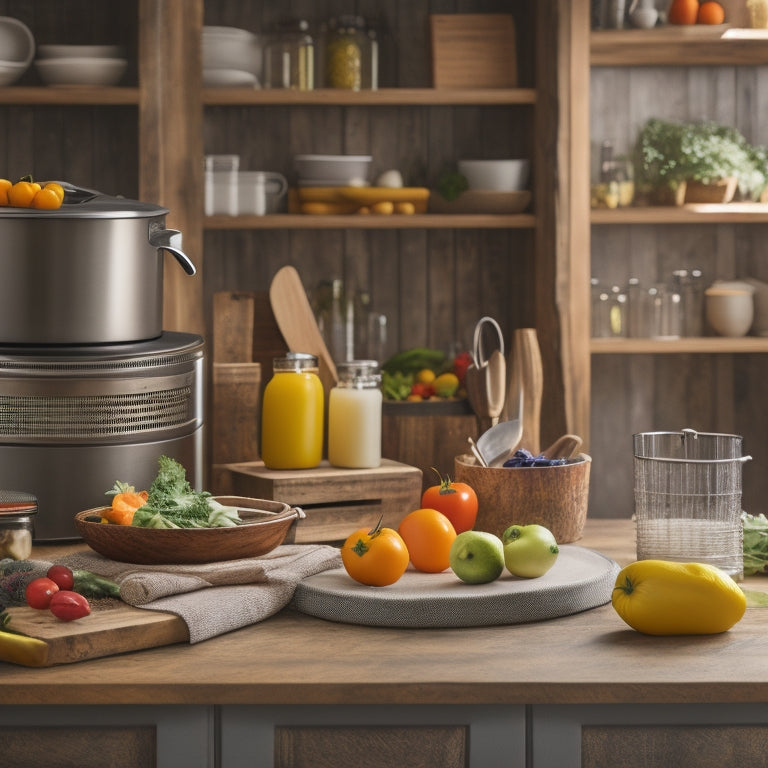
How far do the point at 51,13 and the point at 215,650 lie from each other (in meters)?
2.62

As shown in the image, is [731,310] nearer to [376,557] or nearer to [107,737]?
[376,557]

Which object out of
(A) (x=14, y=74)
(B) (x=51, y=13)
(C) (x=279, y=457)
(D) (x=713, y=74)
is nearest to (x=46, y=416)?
(C) (x=279, y=457)

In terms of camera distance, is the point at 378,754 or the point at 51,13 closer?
the point at 378,754

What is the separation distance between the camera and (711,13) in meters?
3.22

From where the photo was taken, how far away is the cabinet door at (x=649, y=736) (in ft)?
4.20

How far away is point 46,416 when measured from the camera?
1806 mm

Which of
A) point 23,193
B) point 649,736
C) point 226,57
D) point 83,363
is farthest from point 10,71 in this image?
point 649,736

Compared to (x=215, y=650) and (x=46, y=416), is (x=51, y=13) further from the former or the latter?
(x=215, y=650)

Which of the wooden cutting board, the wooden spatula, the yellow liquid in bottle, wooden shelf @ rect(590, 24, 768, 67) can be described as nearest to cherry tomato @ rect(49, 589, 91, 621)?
the wooden cutting board

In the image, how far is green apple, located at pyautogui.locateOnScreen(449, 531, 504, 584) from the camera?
1493 mm

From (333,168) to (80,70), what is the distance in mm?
742

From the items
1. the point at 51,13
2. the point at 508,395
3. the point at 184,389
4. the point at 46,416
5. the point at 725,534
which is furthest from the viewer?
the point at 51,13

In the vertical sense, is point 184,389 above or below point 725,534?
above

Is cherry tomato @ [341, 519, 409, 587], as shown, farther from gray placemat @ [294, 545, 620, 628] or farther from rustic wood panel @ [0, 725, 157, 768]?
rustic wood panel @ [0, 725, 157, 768]
